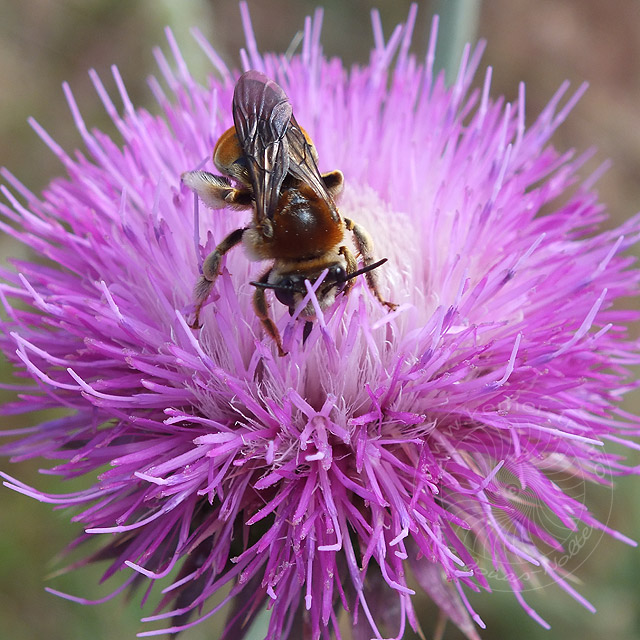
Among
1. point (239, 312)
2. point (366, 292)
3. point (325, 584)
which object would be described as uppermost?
point (366, 292)

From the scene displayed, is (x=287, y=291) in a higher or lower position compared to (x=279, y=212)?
lower

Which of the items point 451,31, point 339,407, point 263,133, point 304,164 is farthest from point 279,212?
point 451,31

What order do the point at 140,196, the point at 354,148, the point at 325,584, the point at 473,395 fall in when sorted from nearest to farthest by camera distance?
the point at 325,584 → the point at 473,395 → the point at 140,196 → the point at 354,148

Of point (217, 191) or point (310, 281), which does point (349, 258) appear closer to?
point (310, 281)

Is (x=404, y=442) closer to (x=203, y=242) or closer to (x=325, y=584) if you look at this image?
(x=325, y=584)

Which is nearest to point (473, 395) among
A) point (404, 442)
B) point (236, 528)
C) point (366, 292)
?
point (404, 442)

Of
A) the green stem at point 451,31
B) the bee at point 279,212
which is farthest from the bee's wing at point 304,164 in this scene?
the green stem at point 451,31
